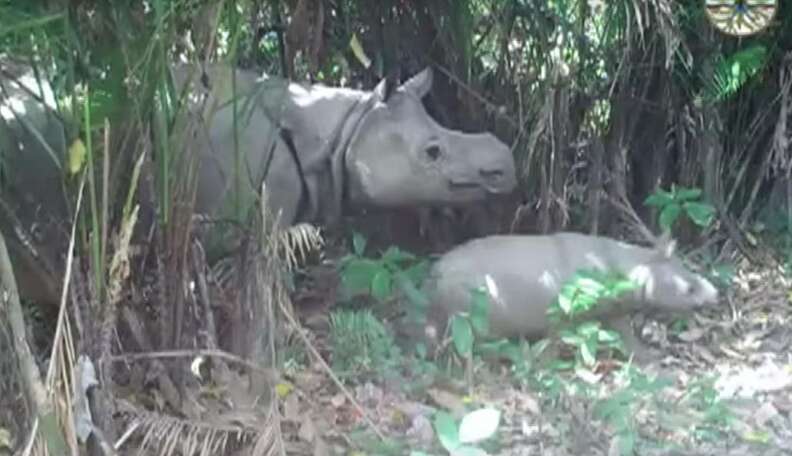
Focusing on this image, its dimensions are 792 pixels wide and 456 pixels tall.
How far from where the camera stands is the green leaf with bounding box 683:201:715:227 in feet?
19.0

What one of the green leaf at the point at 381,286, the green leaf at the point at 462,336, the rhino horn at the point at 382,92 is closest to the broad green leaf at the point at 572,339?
the green leaf at the point at 462,336

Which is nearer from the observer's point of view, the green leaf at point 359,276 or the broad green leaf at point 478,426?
the broad green leaf at point 478,426

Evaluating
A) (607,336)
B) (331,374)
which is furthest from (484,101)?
(331,374)

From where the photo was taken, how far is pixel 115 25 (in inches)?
151

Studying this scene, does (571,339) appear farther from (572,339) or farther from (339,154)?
(339,154)

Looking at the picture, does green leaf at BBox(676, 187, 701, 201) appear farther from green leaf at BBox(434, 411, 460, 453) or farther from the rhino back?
green leaf at BBox(434, 411, 460, 453)

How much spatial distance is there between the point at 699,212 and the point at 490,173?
0.78 metres

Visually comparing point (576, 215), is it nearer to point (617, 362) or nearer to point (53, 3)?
point (617, 362)

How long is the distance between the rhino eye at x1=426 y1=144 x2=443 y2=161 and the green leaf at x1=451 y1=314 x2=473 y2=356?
→ 37.6 inches

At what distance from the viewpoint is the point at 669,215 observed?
228 inches

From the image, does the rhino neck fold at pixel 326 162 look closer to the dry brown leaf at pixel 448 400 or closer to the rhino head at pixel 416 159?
the rhino head at pixel 416 159

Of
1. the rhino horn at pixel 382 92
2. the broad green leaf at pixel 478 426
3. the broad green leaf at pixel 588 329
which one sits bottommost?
the broad green leaf at pixel 588 329

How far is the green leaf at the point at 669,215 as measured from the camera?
19.0ft

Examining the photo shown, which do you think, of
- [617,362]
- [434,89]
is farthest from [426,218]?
[617,362]
